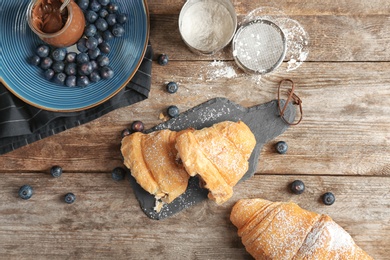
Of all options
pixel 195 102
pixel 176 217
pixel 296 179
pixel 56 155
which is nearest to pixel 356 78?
pixel 296 179

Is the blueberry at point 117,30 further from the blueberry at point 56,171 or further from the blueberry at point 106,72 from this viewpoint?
the blueberry at point 56,171

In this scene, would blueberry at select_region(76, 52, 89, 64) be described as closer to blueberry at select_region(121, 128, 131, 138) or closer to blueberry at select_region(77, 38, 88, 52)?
blueberry at select_region(77, 38, 88, 52)

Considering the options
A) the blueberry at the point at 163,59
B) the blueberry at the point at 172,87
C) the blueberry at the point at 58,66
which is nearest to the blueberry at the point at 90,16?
the blueberry at the point at 58,66

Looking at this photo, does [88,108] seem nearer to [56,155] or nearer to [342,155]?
[56,155]

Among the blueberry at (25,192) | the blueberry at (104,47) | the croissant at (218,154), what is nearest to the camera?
the croissant at (218,154)

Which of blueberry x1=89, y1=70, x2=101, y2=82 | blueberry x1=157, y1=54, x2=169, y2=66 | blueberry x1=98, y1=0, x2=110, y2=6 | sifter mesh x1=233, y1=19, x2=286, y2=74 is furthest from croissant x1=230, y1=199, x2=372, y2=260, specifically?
blueberry x1=98, y1=0, x2=110, y2=6

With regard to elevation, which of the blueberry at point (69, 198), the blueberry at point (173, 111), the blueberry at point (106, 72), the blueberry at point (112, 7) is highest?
the blueberry at point (112, 7)

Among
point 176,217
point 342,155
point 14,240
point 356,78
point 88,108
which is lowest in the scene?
point 14,240
